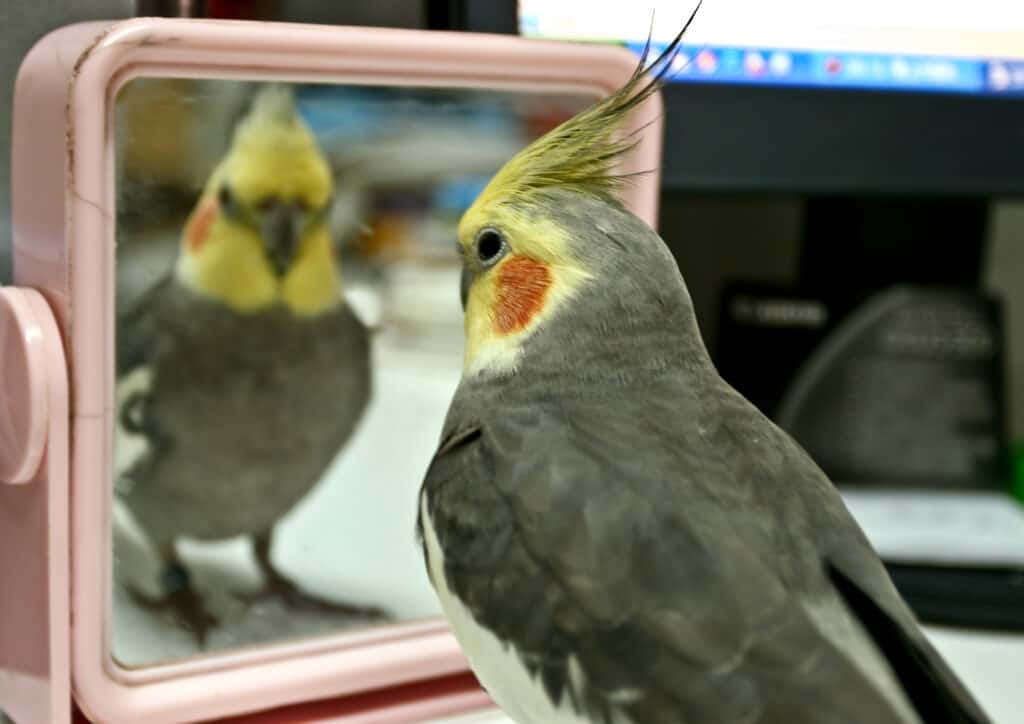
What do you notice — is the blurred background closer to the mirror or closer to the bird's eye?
the mirror

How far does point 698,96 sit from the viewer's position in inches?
23.7

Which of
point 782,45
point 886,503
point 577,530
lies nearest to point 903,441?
point 886,503

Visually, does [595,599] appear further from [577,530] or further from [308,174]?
[308,174]

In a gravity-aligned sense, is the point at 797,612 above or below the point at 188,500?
above

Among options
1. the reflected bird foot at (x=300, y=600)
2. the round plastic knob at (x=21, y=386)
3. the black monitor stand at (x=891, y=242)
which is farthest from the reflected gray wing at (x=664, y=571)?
the black monitor stand at (x=891, y=242)

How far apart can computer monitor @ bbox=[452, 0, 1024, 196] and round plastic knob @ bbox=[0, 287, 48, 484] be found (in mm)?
362

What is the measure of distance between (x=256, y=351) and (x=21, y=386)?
0.22m

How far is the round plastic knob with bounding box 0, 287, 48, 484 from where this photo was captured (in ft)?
1.12

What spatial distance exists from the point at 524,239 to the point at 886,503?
470 millimetres

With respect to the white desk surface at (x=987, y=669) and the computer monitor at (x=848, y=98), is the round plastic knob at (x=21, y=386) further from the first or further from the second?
the computer monitor at (x=848, y=98)

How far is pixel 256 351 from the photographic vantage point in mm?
570

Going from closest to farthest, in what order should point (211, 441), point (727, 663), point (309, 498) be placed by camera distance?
point (727, 663)
point (211, 441)
point (309, 498)

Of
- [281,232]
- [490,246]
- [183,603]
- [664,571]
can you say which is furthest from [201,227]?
[664,571]

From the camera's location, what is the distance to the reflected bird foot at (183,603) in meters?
0.51
